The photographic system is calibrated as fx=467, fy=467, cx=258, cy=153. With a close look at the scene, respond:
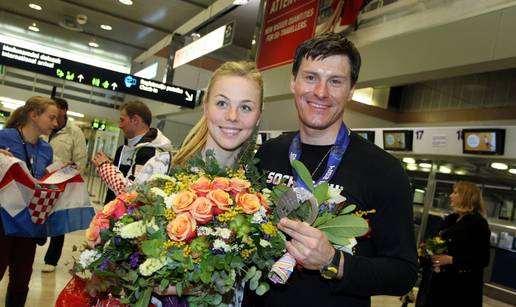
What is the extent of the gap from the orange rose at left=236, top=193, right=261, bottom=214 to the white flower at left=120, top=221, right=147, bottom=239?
293mm

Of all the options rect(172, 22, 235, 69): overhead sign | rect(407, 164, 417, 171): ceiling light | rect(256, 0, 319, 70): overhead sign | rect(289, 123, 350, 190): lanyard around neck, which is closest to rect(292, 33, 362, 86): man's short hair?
rect(289, 123, 350, 190): lanyard around neck

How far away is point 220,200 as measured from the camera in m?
1.38

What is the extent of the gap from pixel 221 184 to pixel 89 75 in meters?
8.95

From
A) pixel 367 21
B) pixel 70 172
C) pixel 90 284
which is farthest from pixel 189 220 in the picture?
pixel 367 21

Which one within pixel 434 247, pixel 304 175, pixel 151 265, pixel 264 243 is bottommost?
pixel 434 247

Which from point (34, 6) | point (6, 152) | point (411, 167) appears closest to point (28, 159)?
point (6, 152)

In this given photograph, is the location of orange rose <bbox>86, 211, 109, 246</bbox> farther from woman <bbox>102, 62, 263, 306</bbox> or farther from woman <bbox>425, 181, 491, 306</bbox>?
woman <bbox>425, 181, 491, 306</bbox>

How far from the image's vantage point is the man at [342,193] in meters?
1.48

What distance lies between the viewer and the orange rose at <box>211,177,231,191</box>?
1457 millimetres

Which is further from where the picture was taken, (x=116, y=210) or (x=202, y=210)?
(x=116, y=210)

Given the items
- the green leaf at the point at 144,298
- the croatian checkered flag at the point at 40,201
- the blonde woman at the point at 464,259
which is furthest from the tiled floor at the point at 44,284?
the green leaf at the point at 144,298

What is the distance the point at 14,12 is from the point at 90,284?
15.0 m

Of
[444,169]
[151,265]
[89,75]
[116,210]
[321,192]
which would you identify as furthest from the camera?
[89,75]

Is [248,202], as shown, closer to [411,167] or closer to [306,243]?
[306,243]
